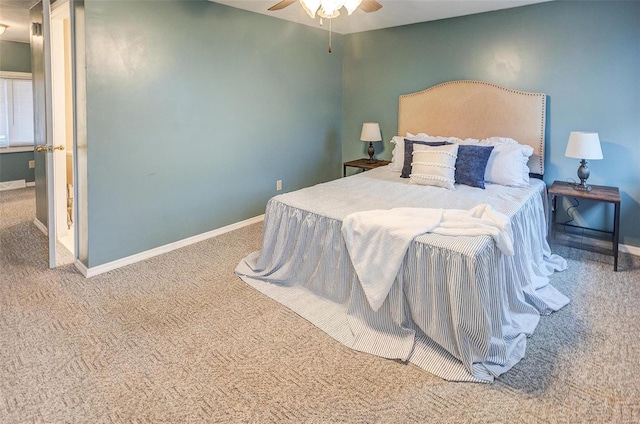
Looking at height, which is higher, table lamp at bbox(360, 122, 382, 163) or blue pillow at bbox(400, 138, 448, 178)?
table lamp at bbox(360, 122, 382, 163)

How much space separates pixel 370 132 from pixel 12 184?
547 centimetres

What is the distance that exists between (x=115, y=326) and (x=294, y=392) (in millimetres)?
1258

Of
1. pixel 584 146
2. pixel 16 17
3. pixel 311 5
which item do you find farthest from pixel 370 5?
pixel 16 17

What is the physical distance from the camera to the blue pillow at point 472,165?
11.3ft

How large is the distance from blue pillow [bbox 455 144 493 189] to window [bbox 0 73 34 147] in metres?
6.17

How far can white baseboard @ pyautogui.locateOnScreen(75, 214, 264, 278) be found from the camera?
3.17 meters

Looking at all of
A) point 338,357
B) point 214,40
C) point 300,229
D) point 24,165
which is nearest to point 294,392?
point 338,357

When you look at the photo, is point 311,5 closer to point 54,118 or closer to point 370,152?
point 54,118

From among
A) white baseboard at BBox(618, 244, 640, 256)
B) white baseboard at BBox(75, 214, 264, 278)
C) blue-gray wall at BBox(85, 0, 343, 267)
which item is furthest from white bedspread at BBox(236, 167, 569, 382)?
blue-gray wall at BBox(85, 0, 343, 267)

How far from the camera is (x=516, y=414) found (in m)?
1.72


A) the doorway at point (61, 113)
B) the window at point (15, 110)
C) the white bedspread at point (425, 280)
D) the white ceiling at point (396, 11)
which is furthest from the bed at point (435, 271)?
the window at point (15, 110)

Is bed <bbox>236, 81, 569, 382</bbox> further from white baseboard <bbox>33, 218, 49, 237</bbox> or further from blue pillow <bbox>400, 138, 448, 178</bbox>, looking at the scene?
white baseboard <bbox>33, 218, 49, 237</bbox>

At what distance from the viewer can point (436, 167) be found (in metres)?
3.48

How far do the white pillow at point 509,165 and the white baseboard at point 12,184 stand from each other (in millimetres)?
6638
